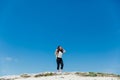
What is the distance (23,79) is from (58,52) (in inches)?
195

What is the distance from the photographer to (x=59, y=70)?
32656 mm

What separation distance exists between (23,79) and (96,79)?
6844 mm

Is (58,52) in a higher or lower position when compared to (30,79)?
higher

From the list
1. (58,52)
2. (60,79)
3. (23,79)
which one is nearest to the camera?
(60,79)

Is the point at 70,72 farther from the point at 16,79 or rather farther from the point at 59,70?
the point at 16,79

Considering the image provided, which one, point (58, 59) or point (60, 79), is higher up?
point (58, 59)

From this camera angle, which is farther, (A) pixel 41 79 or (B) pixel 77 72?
(B) pixel 77 72

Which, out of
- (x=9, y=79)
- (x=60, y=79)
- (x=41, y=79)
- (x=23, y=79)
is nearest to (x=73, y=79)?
(x=60, y=79)

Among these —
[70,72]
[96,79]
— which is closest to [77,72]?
[70,72]

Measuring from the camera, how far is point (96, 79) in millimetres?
27828

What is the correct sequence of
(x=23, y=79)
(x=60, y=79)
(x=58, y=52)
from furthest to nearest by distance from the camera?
(x=58, y=52), (x=23, y=79), (x=60, y=79)

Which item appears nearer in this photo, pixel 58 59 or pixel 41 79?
pixel 41 79

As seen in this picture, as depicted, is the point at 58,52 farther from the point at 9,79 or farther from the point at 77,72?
the point at 9,79

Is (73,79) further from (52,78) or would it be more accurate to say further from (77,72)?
(77,72)
